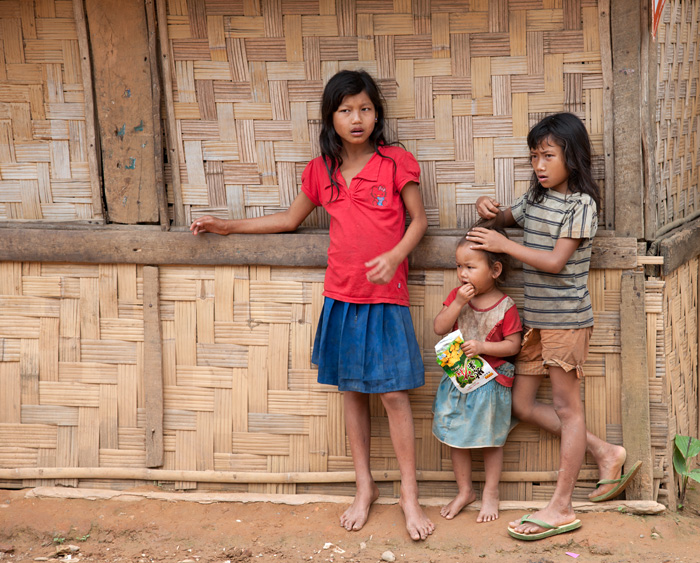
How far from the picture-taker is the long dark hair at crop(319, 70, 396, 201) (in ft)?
9.90

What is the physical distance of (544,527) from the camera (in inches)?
119

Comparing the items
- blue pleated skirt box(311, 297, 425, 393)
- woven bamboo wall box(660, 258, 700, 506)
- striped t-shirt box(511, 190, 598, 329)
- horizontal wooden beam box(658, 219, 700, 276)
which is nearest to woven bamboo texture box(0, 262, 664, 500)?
blue pleated skirt box(311, 297, 425, 393)

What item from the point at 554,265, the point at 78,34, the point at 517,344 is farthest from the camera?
the point at 78,34

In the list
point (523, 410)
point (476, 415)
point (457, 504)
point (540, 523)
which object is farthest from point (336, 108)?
point (540, 523)

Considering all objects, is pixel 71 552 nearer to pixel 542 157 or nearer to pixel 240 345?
pixel 240 345

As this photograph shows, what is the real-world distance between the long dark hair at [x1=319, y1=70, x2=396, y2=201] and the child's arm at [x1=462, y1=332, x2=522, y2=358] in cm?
85

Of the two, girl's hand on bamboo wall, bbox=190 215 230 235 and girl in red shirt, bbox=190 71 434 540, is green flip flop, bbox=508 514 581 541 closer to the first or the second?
girl in red shirt, bbox=190 71 434 540

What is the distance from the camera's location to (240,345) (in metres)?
3.46

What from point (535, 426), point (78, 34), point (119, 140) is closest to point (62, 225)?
point (119, 140)

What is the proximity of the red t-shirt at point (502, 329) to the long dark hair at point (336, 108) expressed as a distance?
731mm

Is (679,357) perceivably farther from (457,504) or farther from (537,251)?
(457,504)

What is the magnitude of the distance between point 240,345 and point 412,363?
2.77 feet

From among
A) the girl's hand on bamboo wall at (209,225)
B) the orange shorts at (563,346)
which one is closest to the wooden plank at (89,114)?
the girl's hand on bamboo wall at (209,225)

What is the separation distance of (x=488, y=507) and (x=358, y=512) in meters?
0.57
